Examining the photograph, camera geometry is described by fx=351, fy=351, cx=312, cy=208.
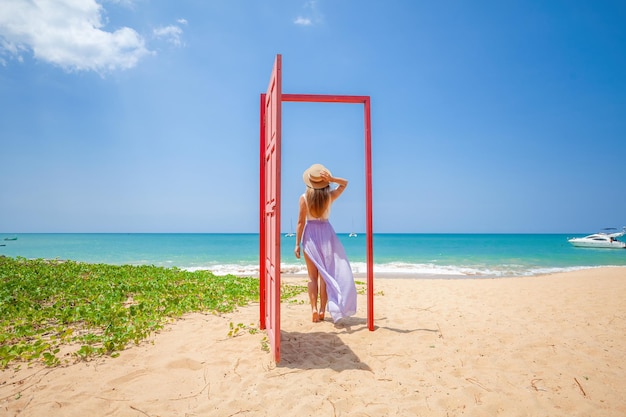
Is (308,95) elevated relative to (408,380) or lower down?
elevated

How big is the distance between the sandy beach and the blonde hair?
71.1 inches

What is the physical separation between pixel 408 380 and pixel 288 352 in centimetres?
146

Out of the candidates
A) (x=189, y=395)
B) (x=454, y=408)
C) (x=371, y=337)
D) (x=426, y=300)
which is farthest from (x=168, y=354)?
(x=426, y=300)

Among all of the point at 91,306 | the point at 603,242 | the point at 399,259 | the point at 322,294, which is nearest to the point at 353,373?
the point at 322,294

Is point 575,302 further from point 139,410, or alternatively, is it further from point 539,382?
point 139,410

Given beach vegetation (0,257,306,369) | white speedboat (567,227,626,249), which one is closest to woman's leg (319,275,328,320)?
beach vegetation (0,257,306,369)

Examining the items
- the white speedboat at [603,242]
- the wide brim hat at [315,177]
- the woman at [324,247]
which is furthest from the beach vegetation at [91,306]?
the white speedboat at [603,242]

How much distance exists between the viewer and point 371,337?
497 cm

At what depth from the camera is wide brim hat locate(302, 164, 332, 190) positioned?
17.0 feet

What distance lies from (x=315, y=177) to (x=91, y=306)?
4.31m

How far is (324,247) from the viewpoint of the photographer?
5.36 meters

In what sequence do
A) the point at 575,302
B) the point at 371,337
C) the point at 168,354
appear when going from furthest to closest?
the point at 575,302 < the point at 371,337 < the point at 168,354

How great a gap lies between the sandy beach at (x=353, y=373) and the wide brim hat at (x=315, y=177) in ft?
7.16

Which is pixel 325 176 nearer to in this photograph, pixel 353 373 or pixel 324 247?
pixel 324 247
